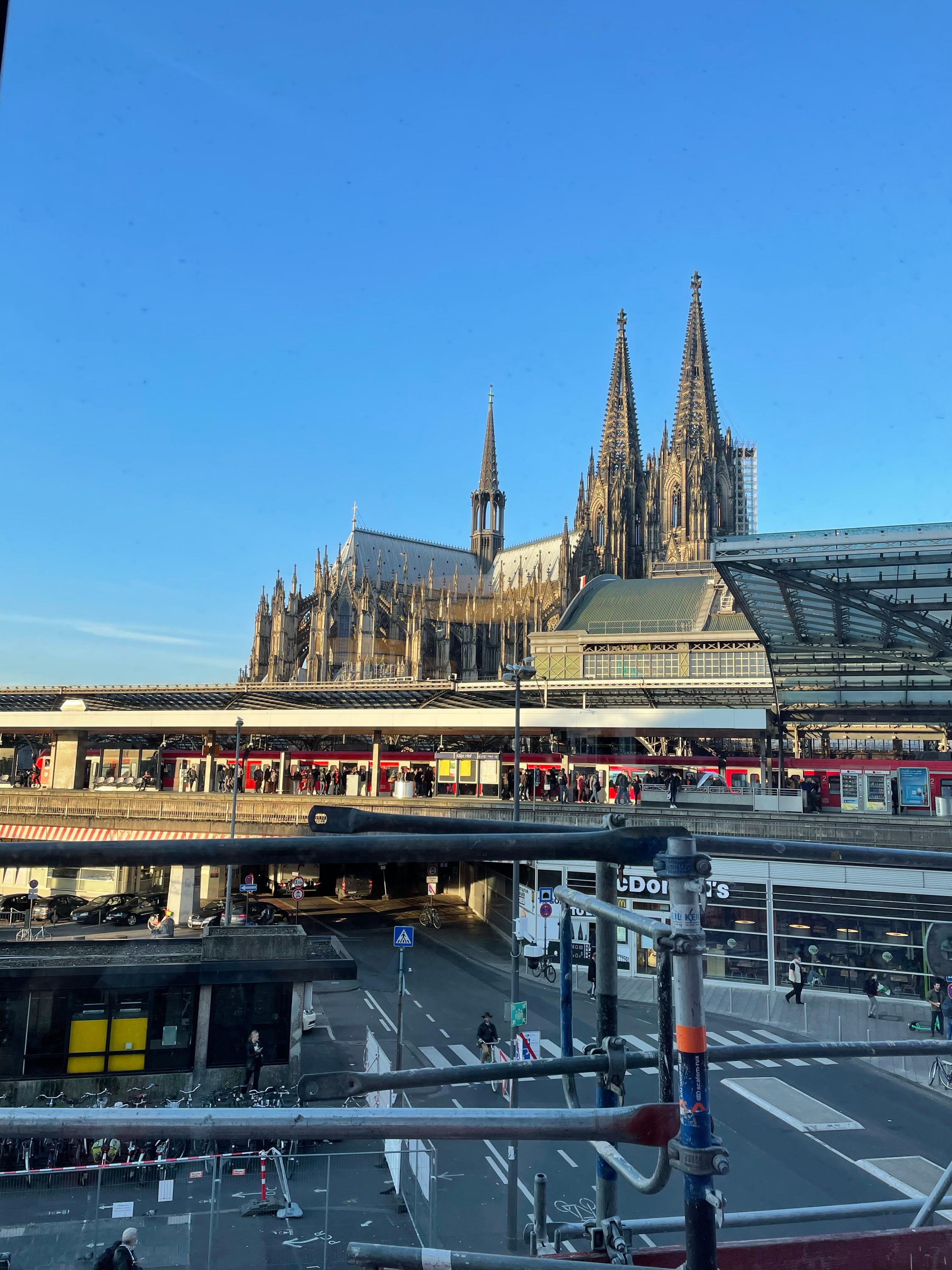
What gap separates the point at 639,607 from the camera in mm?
67750

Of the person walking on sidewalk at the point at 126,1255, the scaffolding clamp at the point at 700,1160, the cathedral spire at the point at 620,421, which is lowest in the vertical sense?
the person walking on sidewalk at the point at 126,1255

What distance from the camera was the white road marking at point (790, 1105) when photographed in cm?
1342

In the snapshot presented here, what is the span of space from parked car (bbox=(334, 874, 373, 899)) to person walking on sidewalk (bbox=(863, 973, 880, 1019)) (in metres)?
23.4

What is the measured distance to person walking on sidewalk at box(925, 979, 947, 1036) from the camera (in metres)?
16.8

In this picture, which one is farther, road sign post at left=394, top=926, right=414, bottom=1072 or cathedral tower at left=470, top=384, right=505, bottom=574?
cathedral tower at left=470, top=384, right=505, bottom=574

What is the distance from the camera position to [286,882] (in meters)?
40.0

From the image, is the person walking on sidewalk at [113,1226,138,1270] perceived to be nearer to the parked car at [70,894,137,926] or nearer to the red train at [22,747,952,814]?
the red train at [22,747,952,814]

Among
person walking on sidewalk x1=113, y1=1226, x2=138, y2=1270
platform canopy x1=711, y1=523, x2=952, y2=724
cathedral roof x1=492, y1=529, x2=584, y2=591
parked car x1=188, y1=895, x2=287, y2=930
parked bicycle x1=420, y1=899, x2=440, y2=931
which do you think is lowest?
parked bicycle x1=420, y1=899, x2=440, y2=931

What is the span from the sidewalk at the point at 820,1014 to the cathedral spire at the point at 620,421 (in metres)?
81.5

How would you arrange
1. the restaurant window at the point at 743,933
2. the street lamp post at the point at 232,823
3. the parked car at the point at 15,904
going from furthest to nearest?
the parked car at the point at 15,904
the street lamp post at the point at 232,823
the restaurant window at the point at 743,933

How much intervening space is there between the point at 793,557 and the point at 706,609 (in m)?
47.6

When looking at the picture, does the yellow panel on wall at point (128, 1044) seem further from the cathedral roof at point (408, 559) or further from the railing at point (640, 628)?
the cathedral roof at point (408, 559)

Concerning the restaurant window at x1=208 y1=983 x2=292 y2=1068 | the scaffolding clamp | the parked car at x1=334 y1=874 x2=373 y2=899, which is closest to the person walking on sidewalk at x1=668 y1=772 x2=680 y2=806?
the restaurant window at x1=208 y1=983 x2=292 y2=1068

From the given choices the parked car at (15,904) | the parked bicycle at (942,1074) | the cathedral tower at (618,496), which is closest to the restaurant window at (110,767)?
the parked car at (15,904)
